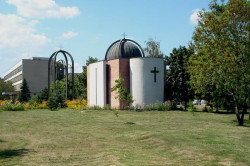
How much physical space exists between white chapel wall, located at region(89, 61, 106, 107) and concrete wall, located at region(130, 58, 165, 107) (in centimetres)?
372

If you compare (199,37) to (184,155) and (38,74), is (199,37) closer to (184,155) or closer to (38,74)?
(184,155)

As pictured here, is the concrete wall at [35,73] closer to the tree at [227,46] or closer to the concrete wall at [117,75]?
the concrete wall at [117,75]

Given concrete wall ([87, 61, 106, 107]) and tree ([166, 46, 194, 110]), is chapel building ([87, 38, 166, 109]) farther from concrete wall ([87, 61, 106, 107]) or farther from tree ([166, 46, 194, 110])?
tree ([166, 46, 194, 110])

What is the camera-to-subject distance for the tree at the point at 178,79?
33406 millimetres

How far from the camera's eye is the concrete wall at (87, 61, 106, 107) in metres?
35.0

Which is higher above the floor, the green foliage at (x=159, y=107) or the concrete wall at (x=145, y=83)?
the concrete wall at (x=145, y=83)

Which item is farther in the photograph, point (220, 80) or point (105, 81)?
point (105, 81)

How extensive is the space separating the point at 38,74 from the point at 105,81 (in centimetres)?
5894

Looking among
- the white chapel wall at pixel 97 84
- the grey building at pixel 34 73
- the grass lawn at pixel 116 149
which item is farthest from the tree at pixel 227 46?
the grey building at pixel 34 73

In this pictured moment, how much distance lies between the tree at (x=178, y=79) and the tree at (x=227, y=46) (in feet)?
42.8

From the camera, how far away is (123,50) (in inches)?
1409

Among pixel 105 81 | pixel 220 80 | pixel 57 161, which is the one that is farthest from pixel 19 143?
pixel 105 81

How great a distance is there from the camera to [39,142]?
12445 millimetres

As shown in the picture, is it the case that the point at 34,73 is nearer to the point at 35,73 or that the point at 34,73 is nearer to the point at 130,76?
the point at 35,73
